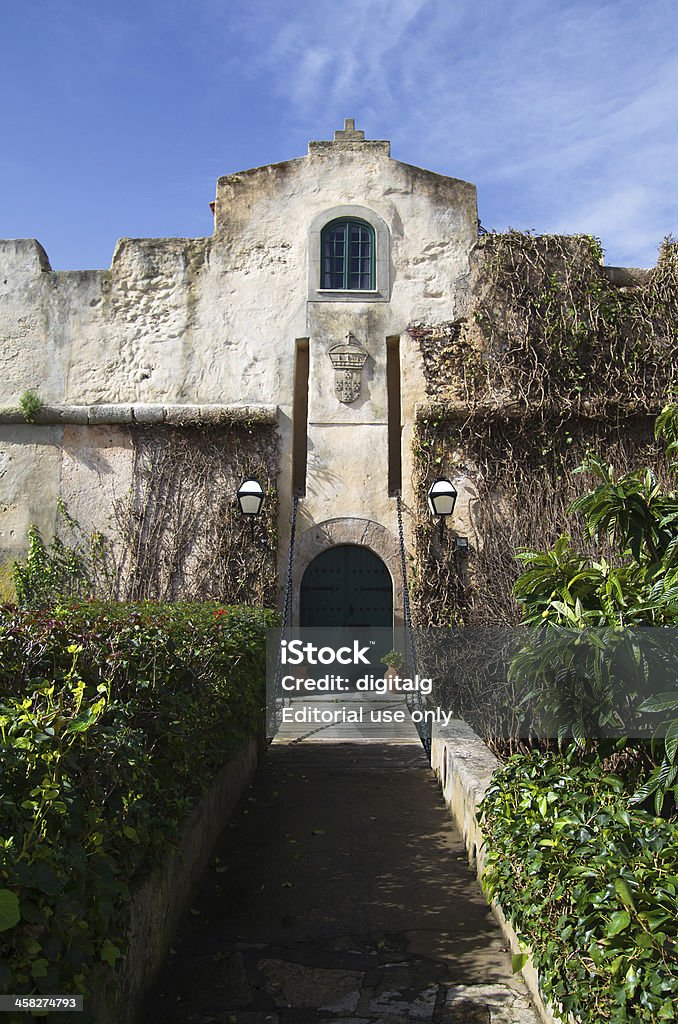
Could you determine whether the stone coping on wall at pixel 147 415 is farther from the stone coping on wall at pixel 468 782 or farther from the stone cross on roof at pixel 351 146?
the stone coping on wall at pixel 468 782

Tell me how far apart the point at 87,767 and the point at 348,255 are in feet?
33.2

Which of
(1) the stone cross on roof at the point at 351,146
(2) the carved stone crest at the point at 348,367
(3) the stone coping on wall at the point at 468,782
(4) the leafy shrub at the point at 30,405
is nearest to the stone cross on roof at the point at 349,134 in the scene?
(1) the stone cross on roof at the point at 351,146

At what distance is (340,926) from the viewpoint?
13.5 feet

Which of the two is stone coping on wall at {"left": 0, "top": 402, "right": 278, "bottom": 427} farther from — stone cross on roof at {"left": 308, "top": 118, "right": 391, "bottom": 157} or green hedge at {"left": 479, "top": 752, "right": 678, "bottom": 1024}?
green hedge at {"left": 479, "top": 752, "right": 678, "bottom": 1024}

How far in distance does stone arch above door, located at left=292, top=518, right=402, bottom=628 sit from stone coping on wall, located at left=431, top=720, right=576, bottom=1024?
422 cm

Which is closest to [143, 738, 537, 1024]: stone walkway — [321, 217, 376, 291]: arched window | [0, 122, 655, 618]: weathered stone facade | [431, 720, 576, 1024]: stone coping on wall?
Answer: [431, 720, 576, 1024]: stone coping on wall

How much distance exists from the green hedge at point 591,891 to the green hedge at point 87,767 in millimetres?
1401

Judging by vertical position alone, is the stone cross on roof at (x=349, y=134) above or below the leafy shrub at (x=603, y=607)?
above

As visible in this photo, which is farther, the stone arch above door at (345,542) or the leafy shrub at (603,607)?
the stone arch above door at (345,542)

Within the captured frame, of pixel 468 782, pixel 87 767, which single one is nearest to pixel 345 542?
pixel 468 782

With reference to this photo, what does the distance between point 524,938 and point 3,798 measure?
1904mm

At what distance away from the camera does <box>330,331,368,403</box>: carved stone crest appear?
11445 millimetres

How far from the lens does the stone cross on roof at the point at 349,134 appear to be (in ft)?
39.5

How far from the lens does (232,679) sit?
531cm
